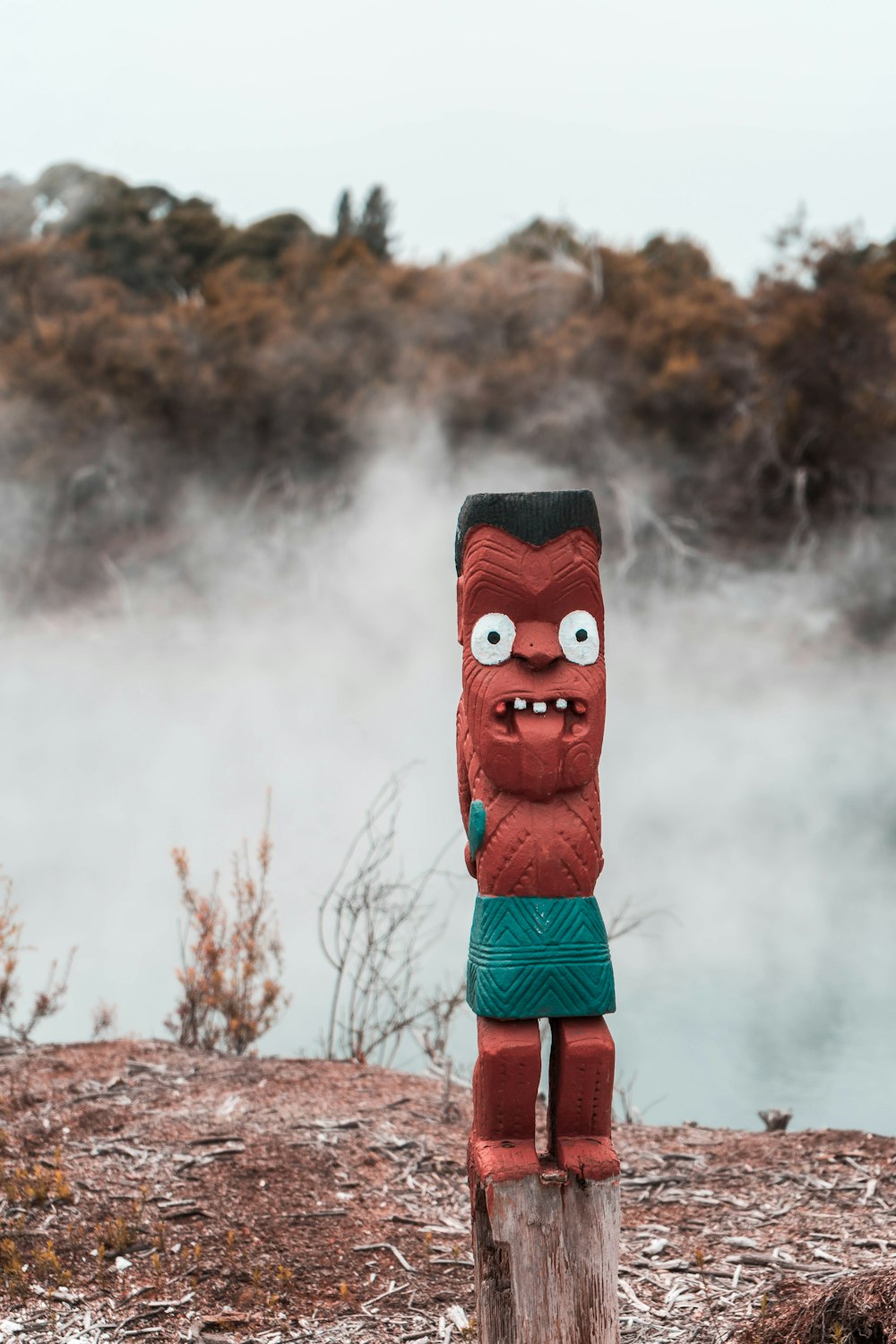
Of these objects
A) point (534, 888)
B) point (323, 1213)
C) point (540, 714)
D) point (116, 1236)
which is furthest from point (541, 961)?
point (116, 1236)

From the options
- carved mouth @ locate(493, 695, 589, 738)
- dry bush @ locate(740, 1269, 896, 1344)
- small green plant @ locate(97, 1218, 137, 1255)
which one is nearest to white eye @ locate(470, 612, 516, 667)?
carved mouth @ locate(493, 695, 589, 738)

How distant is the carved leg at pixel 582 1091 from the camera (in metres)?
3.53

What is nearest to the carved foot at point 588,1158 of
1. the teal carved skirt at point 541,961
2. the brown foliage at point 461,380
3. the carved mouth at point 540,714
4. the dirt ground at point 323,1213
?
the teal carved skirt at point 541,961

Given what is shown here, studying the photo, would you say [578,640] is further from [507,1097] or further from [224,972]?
[224,972]

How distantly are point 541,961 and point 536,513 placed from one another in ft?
4.44

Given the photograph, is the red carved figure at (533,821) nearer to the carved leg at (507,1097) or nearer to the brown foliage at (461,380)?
the carved leg at (507,1097)

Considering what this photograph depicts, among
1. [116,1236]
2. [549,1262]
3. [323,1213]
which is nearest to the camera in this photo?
[549,1262]

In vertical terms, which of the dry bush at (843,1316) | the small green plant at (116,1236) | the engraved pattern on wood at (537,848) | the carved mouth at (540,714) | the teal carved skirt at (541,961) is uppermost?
the carved mouth at (540,714)

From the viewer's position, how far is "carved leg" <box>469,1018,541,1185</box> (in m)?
3.49

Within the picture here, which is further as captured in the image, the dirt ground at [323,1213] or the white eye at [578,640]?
the dirt ground at [323,1213]

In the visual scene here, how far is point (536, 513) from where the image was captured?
3.78 meters

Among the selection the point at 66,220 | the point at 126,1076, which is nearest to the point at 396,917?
the point at 126,1076

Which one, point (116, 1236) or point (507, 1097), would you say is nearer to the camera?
point (507, 1097)

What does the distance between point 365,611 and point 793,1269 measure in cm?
1282
